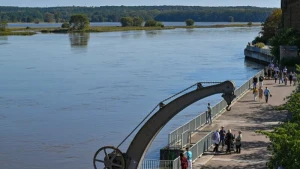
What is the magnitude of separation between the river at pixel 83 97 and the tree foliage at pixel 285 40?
403 centimetres

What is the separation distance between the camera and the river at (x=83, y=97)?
30.3m

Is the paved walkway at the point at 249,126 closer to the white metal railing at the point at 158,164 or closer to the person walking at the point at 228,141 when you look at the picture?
the person walking at the point at 228,141

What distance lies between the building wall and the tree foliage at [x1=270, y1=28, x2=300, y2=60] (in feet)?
13.3

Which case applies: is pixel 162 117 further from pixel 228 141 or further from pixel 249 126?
pixel 249 126

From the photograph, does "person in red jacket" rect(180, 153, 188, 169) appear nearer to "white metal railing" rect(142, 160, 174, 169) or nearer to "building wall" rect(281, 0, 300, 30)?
"white metal railing" rect(142, 160, 174, 169)

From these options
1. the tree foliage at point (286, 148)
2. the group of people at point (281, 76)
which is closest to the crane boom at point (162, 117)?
the tree foliage at point (286, 148)

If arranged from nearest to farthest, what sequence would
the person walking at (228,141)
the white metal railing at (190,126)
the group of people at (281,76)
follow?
the person walking at (228,141)
the white metal railing at (190,126)
the group of people at (281,76)

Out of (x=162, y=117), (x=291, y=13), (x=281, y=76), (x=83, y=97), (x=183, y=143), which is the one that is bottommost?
(x=83, y=97)

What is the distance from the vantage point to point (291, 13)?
75.0m

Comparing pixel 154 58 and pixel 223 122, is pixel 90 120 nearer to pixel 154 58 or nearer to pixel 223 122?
pixel 223 122

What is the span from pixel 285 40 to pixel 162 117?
53468 millimetres

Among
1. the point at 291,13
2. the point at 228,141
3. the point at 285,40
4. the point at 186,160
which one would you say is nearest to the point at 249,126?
the point at 228,141

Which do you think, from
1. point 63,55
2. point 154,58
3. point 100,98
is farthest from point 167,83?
point 63,55

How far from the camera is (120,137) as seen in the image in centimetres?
3247
